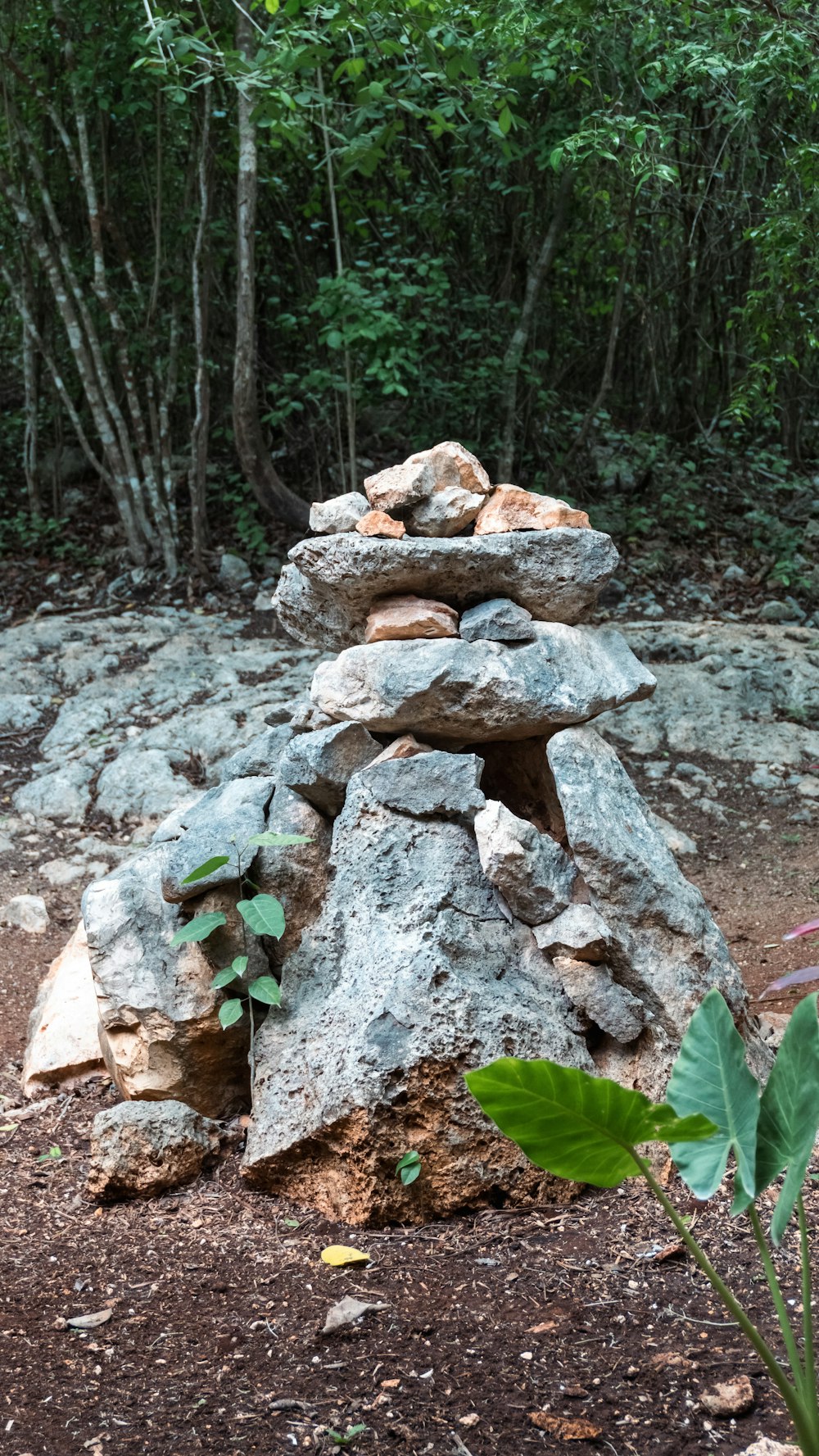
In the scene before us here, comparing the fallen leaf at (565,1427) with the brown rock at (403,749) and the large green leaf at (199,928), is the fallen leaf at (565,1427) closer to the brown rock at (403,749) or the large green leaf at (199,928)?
the large green leaf at (199,928)

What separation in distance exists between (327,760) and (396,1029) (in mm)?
841

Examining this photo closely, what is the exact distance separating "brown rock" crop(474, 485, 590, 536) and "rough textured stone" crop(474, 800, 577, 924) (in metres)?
0.84

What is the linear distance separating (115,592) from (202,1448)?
670 cm

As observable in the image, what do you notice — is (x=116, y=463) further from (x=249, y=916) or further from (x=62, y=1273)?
(x=62, y=1273)

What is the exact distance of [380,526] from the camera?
317 cm

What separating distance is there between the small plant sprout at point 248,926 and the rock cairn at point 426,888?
0.08 meters

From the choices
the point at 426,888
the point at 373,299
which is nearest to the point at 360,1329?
the point at 426,888

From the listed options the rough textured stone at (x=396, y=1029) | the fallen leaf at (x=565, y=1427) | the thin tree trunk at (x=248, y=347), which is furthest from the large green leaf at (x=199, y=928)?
the thin tree trunk at (x=248, y=347)

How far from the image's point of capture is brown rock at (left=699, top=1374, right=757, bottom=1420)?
1.82 m

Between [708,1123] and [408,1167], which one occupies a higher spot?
[708,1123]

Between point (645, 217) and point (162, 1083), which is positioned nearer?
point (162, 1083)

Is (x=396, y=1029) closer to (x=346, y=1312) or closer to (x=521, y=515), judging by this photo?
(x=346, y=1312)

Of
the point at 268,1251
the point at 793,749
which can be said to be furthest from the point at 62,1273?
the point at 793,749

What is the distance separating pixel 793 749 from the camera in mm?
6203
